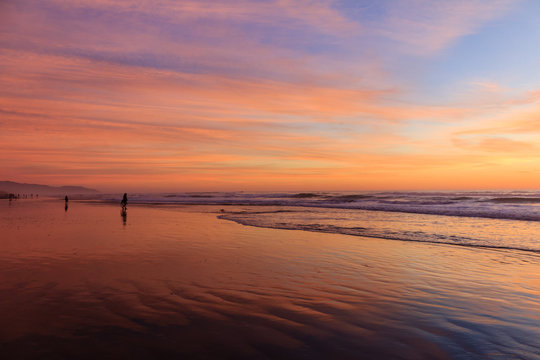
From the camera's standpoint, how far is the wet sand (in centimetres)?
396

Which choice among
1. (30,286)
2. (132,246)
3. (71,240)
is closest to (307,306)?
(30,286)

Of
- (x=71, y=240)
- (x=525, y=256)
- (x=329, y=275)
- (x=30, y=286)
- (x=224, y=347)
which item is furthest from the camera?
(x=71, y=240)

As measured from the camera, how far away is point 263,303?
5.66 metres

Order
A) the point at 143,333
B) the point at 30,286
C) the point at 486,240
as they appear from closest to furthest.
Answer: the point at 143,333 < the point at 30,286 < the point at 486,240

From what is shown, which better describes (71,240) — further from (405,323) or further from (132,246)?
(405,323)

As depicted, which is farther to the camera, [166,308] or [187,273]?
[187,273]

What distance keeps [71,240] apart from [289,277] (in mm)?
8963

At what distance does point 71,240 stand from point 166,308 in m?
8.80

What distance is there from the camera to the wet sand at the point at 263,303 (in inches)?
156

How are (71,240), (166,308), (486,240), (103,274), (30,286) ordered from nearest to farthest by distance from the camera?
1. (166,308)
2. (30,286)
3. (103,274)
4. (71,240)
5. (486,240)

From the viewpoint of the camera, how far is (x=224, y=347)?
12.8 feet

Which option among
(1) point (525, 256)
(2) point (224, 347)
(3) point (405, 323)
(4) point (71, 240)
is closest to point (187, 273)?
(2) point (224, 347)

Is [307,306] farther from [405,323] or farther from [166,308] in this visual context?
[166,308]

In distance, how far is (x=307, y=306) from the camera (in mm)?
5559
